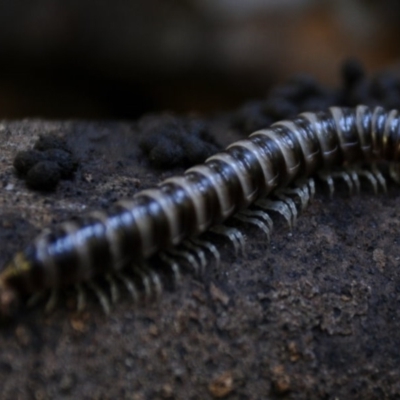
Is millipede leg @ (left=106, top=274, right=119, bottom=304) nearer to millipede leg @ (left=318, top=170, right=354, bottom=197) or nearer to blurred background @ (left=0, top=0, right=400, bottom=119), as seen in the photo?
millipede leg @ (left=318, top=170, right=354, bottom=197)

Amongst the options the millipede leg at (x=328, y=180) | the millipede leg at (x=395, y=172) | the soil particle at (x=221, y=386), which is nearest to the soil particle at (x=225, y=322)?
the soil particle at (x=221, y=386)

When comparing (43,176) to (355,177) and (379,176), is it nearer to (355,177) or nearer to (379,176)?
(355,177)

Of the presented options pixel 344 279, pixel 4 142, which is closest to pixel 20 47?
pixel 4 142

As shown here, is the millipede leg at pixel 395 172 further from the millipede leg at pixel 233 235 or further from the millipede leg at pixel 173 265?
the millipede leg at pixel 173 265

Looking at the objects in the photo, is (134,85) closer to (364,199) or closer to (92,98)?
(92,98)

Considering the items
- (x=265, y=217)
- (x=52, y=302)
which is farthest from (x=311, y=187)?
(x=52, y=302)

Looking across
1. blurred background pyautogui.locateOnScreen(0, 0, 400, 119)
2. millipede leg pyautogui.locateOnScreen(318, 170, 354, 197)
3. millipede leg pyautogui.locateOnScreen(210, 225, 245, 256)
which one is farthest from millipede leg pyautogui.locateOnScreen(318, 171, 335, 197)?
blurred background pyautogui.locateOnScreen(0, 0, 400, 119)
